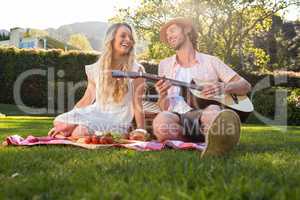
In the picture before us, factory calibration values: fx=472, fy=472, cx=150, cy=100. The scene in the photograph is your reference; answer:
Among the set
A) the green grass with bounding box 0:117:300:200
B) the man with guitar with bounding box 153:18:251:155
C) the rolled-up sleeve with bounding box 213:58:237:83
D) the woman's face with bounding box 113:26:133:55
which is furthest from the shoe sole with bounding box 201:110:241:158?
the woman's face with bounding box 113:26:133:55

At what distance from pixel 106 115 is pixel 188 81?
981mm

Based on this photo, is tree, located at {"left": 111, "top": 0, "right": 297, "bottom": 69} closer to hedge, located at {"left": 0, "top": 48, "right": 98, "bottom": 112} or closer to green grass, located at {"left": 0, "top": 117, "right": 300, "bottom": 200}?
hedge, located at {"left": 0, "top": 48, "right": 98, "bottom": 112}

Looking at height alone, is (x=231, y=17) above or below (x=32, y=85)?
above

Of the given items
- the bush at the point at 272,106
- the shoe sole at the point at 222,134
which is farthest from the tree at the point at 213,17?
the shoe sole at the point at 222,134

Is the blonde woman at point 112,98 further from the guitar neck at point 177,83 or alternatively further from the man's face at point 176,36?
the man's face at point 176,36

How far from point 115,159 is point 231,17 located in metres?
18.9

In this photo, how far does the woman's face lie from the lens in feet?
17.1

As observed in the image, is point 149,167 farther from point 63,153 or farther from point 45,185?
point 63,153

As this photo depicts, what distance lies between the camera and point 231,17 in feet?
70.0

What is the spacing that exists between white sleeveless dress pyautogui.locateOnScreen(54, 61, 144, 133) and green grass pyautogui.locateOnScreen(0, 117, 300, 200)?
152 centimetres

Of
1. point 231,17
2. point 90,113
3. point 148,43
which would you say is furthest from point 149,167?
point 148,43

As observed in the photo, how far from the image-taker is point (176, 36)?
16.9 feet

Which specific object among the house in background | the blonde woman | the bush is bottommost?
the bush

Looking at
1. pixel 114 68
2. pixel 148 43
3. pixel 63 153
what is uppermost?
pixel 148 43
